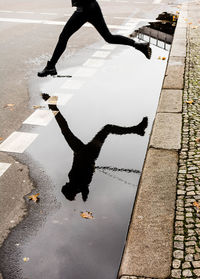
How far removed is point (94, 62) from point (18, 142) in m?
3.97

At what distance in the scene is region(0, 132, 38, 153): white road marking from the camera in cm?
468

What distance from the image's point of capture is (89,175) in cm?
419

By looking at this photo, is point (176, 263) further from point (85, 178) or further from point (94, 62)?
point (94, 62)

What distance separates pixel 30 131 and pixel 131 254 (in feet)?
8.61

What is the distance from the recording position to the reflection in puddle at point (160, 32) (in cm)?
986

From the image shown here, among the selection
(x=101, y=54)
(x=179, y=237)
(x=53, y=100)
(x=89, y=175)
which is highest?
(x=179, y=237)

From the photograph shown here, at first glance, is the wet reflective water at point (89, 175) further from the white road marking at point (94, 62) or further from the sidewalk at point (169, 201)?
the white road marking at point (94, 62)

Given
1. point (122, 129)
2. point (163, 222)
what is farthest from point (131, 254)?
point (122, 129)

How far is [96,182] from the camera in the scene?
13.4ft

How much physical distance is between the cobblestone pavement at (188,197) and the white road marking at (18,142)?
1853 millimetres

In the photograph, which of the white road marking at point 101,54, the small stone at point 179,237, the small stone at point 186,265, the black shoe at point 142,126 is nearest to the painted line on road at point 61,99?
the black shoe at point 142,126

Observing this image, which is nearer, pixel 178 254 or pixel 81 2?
pixel 178 254

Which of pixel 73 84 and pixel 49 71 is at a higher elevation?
pixel 49 71

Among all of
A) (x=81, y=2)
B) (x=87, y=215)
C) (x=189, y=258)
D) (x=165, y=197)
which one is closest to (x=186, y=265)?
(x=189, y=258)
